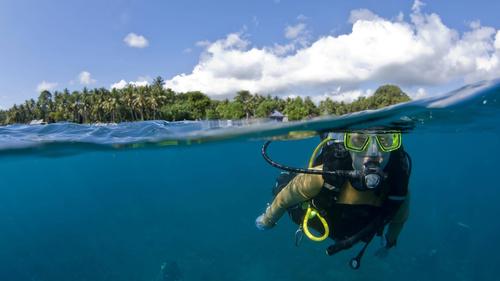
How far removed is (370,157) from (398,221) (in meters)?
1.24

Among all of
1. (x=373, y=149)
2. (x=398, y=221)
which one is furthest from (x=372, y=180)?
(x=398, y=221)

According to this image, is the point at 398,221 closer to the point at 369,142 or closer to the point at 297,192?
the point at 369,142

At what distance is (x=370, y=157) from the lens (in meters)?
4.64

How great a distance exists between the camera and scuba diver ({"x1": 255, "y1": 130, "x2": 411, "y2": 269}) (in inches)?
181

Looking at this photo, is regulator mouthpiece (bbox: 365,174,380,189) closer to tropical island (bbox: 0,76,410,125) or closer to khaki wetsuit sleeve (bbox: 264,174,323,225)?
khaki wetsuit sleeve (bbox: 264,174,323,225)

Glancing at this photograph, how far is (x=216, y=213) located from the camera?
136 feet

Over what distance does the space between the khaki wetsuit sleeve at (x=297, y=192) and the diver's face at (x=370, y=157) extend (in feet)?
1.84

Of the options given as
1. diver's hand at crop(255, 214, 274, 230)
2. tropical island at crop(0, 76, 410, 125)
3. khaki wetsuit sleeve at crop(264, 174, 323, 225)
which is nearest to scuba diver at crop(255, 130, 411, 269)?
khaki wetsuit sleeve at crop(264, 174, 323, 225)

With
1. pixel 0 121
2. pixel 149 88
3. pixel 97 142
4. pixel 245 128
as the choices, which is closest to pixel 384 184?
pixel 245 128

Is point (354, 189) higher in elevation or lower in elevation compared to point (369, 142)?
lower

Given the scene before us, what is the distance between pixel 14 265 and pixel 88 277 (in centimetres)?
826

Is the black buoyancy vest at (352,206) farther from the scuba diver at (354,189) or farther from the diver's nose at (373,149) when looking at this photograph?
the diver's nose at (373,149)

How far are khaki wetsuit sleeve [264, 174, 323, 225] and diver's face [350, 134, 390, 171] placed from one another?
1.84 ft

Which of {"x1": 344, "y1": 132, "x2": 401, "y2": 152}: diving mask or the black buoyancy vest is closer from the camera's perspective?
the black buoyancy vest
